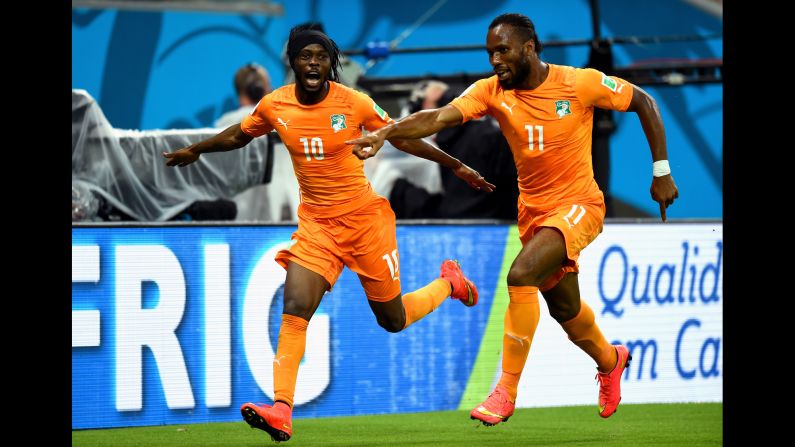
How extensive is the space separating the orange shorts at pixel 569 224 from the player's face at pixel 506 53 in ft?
2.70

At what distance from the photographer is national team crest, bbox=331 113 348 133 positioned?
25.7 feet

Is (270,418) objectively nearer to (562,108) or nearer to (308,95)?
(308,95)

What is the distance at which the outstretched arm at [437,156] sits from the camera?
797cm

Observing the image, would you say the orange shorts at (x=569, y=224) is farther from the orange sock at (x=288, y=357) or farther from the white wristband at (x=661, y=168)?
the orange sock at (x=288, y=357)

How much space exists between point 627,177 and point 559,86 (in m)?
8.52

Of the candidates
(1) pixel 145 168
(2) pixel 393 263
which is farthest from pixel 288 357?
(1) pixel 145 168

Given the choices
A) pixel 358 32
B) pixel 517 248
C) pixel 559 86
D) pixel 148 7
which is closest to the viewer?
pixel 559 86

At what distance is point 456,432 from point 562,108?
2424 mm
